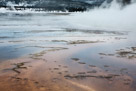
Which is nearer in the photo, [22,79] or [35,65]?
[22,79]

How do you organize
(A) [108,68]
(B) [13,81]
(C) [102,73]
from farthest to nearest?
1. (A) [108,68]
2. (C) [102,73]
3. (B) [13,81]

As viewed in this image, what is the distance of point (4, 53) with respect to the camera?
6.61 metres

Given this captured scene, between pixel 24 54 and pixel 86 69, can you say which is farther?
pixel 24 54

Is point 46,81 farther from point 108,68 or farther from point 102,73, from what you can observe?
point 108,68

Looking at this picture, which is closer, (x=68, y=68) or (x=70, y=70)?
(x=70, y=70)

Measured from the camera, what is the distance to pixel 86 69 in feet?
16.6

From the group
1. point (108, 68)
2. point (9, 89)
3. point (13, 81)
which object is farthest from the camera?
point (108, 68)

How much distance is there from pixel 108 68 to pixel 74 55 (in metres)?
1.48

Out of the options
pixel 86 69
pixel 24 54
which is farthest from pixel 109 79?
pixel 24 54

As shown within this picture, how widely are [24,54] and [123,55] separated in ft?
8.89

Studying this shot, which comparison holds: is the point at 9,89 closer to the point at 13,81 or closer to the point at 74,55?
the point at 13,81

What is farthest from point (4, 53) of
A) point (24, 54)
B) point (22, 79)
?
point (22, 79)

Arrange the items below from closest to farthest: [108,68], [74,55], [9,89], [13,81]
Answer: [9,89], [13,81], [108,68], [74,55]

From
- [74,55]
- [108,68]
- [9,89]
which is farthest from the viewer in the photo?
[74,55]
